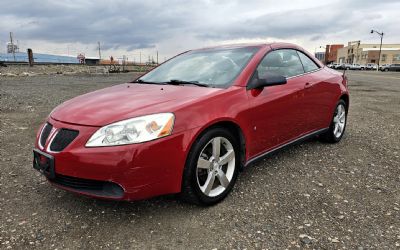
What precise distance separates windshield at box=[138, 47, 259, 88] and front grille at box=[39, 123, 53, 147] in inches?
52.2

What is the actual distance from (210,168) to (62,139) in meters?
1.27

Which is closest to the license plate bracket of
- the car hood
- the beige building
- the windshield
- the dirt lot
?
the car hood

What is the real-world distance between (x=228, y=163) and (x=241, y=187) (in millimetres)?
440

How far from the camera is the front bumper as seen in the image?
2.52m

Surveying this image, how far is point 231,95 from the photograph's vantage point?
321 cm

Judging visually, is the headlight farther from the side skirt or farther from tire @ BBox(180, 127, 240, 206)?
the side skirt

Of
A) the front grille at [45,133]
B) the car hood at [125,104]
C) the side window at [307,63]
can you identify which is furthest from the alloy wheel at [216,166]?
the side window at [307,63]

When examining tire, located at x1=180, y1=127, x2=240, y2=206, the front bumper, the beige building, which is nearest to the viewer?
the front bumper

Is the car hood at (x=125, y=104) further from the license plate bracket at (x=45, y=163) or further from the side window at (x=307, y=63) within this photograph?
the side window at (x=307, y=63)

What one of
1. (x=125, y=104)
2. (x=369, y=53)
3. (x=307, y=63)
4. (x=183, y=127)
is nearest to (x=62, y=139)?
(x=125, y=104)

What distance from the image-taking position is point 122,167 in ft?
8.23

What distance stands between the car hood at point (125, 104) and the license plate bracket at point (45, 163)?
33cm

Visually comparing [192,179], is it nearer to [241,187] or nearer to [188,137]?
[188,137]

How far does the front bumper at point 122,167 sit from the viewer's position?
252 centimetres
